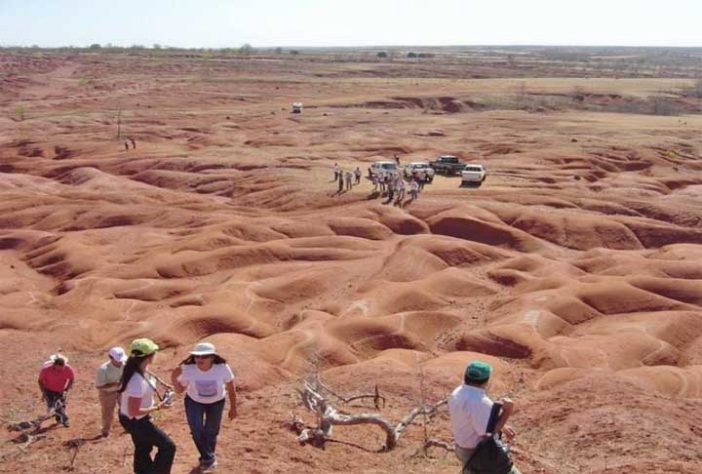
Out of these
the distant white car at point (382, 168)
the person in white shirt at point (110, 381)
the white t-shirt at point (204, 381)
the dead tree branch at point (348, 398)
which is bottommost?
the distant white car at point (382, 168)

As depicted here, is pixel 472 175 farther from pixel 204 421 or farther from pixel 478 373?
pixel 478 373

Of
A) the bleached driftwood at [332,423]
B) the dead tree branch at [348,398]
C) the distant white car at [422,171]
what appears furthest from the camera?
the distant white car at [422,171]

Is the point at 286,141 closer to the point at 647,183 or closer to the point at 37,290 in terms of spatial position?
the point at 647,183

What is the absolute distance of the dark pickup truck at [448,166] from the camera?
42.4 meters

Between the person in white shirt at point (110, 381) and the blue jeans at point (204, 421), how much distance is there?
6.36 feet

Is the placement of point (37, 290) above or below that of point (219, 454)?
below

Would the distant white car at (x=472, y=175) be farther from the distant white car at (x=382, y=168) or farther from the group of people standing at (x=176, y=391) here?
the group of people standing at (x=176, y=391)

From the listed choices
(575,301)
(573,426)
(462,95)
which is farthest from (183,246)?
(462,95)

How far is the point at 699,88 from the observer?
4063 inches

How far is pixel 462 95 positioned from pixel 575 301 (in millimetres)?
67338

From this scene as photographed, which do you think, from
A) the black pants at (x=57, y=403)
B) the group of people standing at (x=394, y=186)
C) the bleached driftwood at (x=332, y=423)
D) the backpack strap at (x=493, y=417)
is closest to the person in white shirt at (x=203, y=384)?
the bleached driftwood at (x=332, y=423)

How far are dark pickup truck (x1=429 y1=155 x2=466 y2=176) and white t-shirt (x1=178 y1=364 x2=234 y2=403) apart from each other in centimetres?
3525

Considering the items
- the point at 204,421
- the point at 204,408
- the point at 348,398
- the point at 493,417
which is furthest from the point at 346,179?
the point at 493,417

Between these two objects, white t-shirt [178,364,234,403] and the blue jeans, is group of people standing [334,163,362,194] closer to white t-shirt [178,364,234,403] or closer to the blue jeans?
the blue jeans
